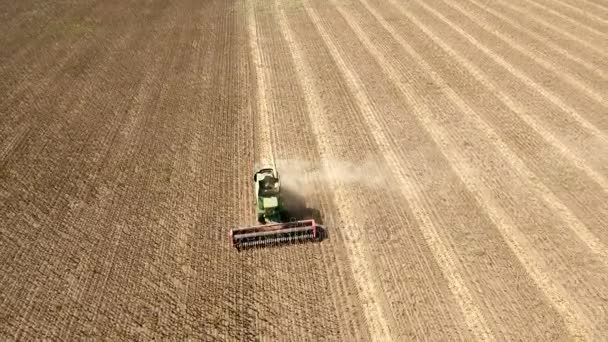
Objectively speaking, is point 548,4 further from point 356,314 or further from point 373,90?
point 356,314

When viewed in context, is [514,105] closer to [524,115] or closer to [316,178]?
[524,115]

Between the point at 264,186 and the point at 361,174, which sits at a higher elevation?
the point at 264,186

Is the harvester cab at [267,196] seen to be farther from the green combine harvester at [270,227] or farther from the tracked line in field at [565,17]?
the tracked line in field at [565,17]

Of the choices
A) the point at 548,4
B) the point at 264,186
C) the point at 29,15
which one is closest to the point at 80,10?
the point at 29,15

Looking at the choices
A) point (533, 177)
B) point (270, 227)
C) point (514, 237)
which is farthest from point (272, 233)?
point (533, 177)

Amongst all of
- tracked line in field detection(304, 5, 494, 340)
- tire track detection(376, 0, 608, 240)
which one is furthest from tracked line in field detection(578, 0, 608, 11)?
tracked line in field detection(304, 5, 494, 340)

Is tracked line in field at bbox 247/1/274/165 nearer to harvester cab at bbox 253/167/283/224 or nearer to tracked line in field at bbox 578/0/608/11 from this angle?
harvester cab at bbox 253/167/283/224
